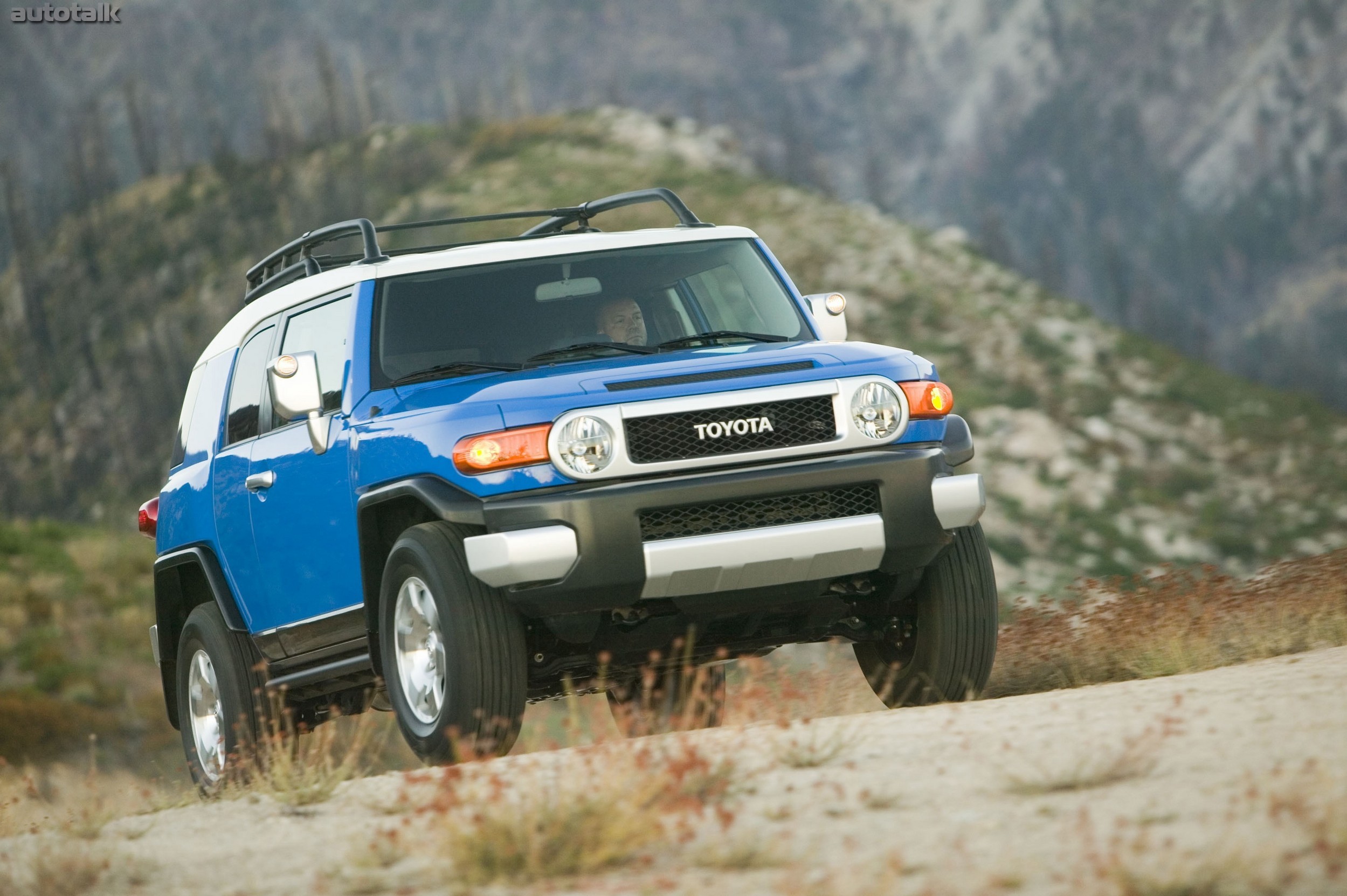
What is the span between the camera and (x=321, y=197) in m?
72.8

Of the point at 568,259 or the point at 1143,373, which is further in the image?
the point at 1143,373

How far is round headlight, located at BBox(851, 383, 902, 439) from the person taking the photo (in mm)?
6785

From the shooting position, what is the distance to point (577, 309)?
7.70m

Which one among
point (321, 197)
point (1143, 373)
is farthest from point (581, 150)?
point (1143, 373)

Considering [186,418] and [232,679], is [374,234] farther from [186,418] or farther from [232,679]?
[186,418]

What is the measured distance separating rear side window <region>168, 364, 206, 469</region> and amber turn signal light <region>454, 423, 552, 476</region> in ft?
11.4

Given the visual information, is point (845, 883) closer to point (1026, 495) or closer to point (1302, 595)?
point (1302, 595)

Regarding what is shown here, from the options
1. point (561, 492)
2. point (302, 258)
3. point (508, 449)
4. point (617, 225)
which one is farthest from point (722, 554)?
point (617, 225)

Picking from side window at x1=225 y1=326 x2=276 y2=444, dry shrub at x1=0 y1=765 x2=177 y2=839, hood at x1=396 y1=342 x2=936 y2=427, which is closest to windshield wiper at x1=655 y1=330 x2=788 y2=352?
hood at x1=396 y1=342 x2=936 y2=427

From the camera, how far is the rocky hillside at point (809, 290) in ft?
157

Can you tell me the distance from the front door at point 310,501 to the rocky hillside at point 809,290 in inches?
1204

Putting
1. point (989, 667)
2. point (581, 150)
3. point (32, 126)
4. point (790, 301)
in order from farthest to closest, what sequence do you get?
point (32, 126)
point (581, 150)
point (790, 301)
point (989, 667)

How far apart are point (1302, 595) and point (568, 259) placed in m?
4.48

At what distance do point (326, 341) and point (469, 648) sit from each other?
76.5 inches
